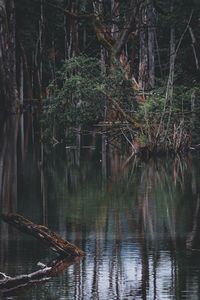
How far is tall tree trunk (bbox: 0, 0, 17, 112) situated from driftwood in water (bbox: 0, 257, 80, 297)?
47551 millimetres

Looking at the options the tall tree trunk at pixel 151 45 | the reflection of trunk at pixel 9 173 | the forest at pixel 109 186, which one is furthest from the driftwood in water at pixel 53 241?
the tall tree trunk at pixel 151 45

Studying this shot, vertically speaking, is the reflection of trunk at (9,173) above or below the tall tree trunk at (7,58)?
below

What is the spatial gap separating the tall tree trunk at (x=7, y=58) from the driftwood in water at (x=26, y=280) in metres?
47.6

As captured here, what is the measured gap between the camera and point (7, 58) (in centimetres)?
6019

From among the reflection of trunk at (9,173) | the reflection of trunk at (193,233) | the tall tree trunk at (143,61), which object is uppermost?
the tall tree trunk at (143,61)

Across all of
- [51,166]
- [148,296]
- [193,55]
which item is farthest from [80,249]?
[193,55]

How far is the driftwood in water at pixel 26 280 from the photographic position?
10182mm

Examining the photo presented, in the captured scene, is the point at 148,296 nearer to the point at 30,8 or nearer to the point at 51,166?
the point at 51,166

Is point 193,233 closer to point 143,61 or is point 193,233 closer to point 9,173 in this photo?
point 9,173

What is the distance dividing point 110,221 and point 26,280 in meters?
4.75

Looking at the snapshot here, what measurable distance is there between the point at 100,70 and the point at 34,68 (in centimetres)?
3498

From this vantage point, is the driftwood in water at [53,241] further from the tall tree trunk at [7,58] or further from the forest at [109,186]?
the tall tree trunk at [7,58]

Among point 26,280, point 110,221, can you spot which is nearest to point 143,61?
point 110,221

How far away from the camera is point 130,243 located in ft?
42.8
